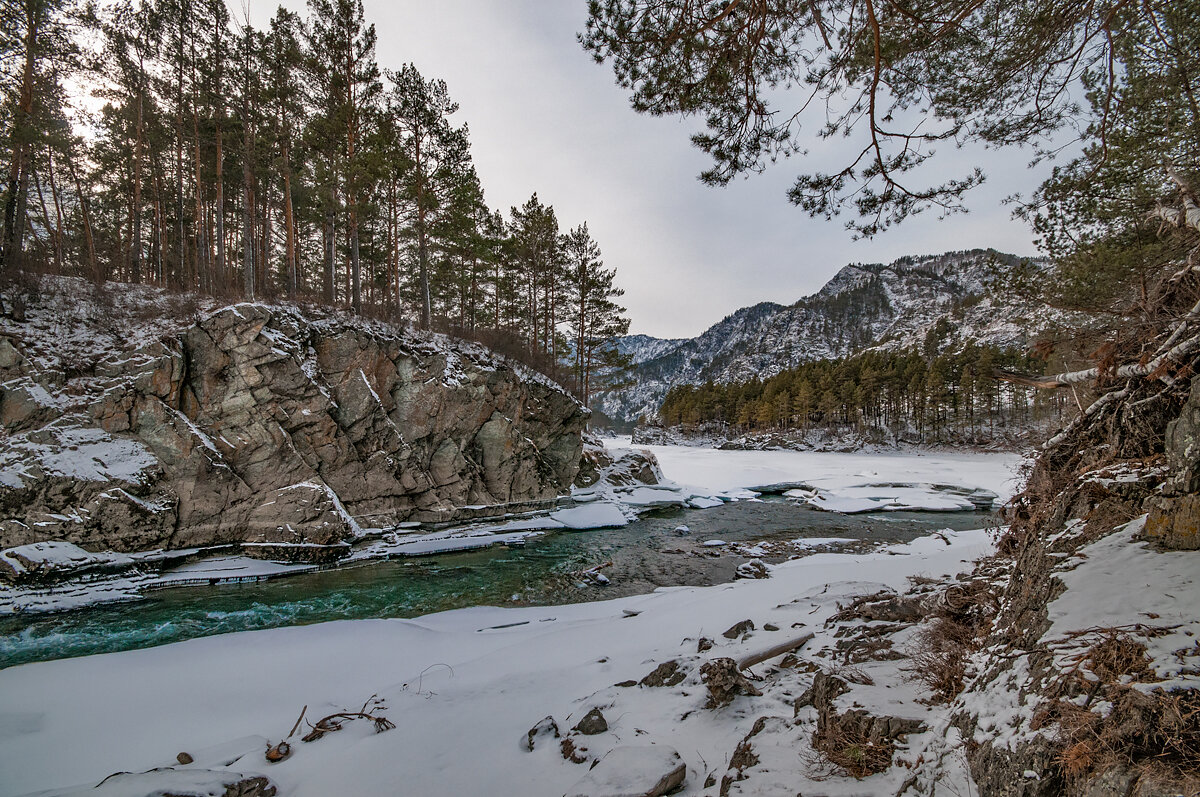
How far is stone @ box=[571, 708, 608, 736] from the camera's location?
11.6ft

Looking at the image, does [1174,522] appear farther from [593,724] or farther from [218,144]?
[218,144]

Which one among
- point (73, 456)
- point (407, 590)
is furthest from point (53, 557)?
point (407, 590)

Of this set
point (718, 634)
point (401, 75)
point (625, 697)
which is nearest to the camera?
point (625, 697)

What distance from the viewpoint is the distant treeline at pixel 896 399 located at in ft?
160

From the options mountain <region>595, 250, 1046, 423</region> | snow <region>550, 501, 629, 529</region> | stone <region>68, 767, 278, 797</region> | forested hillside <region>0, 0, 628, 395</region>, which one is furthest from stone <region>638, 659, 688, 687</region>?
mountain <region>595, 250, 1046, 423</region>

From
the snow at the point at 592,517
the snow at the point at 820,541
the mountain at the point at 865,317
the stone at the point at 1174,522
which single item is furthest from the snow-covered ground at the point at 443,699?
the mountain at the point at 865,317

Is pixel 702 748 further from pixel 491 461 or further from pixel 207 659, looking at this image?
pixel 491 461

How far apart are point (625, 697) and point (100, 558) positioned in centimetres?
1264

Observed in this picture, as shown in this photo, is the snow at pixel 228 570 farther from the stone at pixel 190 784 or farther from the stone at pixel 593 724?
the stone at pixel 593 724

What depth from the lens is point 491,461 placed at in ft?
59.8

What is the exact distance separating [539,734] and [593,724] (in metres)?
0.50

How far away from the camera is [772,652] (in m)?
4.43

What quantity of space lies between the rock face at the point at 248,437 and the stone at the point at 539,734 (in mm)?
10219

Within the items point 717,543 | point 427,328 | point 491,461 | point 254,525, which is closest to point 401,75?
point 427,328
